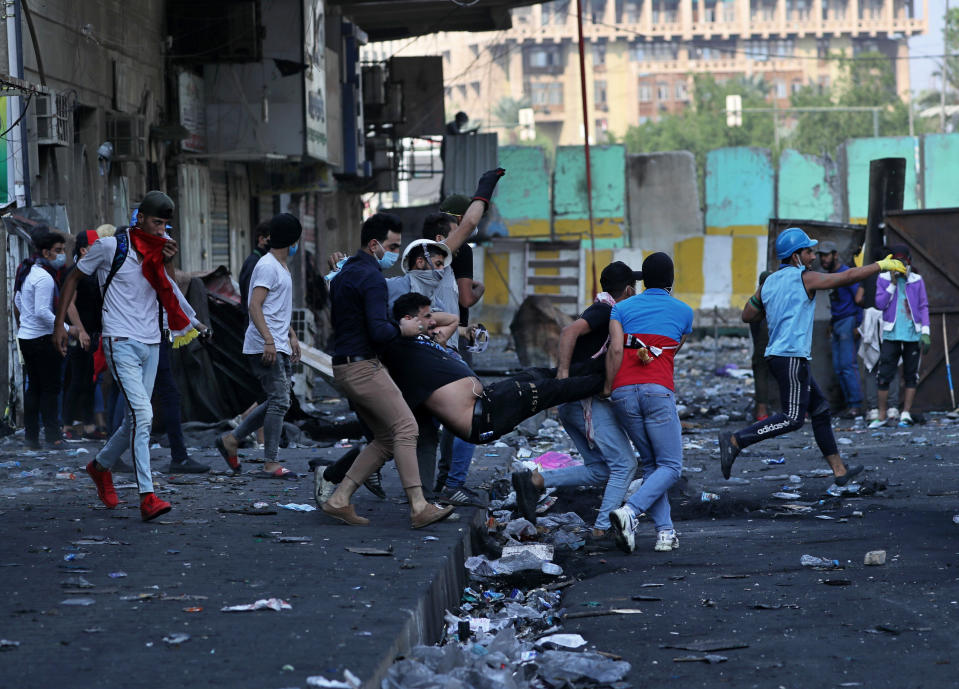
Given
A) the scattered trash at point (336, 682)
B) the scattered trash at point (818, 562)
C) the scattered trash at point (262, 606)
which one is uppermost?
the scattered trash at point (336, 682)

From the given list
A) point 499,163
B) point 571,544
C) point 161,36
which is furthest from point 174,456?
point 499,163

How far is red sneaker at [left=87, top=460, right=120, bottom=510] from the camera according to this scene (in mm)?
7742

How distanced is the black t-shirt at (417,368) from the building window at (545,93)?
117170mm

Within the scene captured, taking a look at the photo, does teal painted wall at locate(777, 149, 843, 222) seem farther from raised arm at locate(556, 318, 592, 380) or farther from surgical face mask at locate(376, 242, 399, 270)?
raised arm at locate(556, 318, 592, 380)

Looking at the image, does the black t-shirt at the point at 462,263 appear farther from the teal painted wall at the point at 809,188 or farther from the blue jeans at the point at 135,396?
the teal painted wall at the point at 809,188

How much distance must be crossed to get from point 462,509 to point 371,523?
0.64 meters

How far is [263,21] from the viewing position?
20.5 m

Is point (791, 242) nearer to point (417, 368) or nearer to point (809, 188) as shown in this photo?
point (417, 368)

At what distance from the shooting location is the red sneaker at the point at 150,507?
23.9 feet

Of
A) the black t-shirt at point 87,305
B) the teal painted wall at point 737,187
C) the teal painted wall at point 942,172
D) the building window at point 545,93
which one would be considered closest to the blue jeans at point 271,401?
the black t-shirt at point 87,305

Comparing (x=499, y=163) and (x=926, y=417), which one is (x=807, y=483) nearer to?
(x=926, y=417)

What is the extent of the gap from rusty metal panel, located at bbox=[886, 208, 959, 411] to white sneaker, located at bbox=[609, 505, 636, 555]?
326 inches

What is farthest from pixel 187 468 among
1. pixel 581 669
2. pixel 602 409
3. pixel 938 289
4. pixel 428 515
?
pixel 938 289

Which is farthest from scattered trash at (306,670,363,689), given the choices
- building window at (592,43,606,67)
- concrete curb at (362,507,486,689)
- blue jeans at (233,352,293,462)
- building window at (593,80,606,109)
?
building window at (592,43,606,67)
